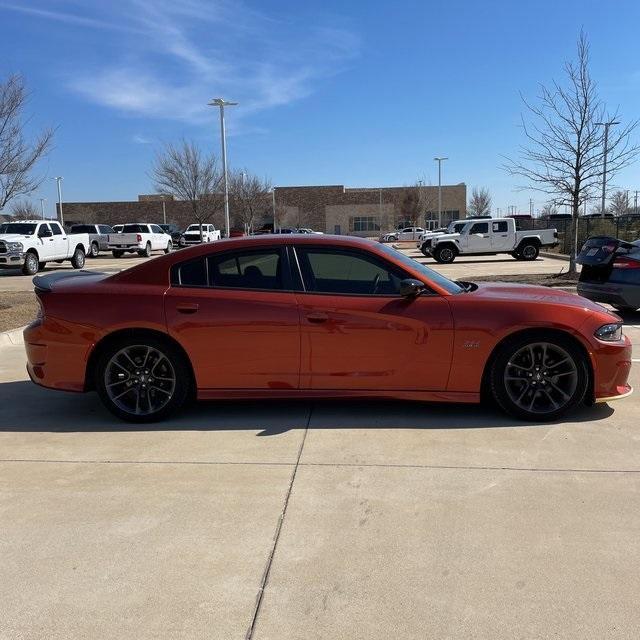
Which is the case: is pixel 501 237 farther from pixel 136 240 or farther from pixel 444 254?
pixel 136 240

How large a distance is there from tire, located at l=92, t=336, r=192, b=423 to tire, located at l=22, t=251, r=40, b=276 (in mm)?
18221

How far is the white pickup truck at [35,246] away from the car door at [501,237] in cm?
1815

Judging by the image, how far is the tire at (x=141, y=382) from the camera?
4.86m

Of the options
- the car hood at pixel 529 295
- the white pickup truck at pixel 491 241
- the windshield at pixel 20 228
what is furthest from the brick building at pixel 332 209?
the car hood at pixel 529 295

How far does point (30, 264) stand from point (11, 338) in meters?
14.0

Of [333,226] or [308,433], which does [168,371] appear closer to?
[308,433]

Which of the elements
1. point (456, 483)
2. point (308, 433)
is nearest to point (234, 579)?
point (456, 483)

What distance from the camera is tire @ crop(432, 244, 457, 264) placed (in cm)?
2750

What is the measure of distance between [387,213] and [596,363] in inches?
3112

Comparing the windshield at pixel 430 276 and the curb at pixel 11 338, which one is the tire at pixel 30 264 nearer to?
the curb at pixel 11 338

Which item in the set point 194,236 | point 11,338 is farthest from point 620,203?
point 11,338

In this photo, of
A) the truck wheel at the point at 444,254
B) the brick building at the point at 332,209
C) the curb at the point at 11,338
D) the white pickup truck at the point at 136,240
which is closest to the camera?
the curb at the point at 11,338

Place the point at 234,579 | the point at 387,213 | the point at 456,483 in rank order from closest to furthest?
the point at 234,579 → the point at 456,483 → the point at 387,213

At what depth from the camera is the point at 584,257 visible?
959cm
